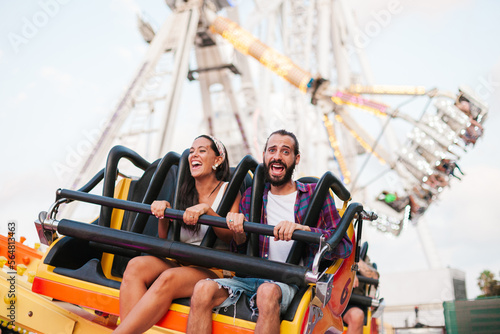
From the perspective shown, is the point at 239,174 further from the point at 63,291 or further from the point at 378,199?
the point at 378,199

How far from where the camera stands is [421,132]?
36.3 ft

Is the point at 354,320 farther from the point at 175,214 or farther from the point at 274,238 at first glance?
the point at 175,214

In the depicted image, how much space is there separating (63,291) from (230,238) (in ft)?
2.32

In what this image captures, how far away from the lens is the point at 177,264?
1.91 metres

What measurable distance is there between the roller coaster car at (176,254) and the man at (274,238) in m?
0.04

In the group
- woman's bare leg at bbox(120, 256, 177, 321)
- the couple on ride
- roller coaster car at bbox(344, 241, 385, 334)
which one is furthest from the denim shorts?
roller coaster car at bbox(344, 241, 385, 334)

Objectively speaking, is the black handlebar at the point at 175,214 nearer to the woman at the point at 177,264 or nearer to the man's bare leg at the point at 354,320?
the woman at the point at 177,264

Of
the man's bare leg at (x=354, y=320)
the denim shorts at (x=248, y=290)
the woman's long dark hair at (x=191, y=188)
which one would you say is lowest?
the denim shorts at (x=248, y=290)

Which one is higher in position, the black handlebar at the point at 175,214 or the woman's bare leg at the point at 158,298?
the black handlebar at the point at 175,214

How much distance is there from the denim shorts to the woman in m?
0.16

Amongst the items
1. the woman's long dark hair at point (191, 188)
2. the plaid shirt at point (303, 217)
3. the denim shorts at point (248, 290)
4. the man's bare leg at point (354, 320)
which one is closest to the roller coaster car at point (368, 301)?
the man's bare leg at point (354, 320)

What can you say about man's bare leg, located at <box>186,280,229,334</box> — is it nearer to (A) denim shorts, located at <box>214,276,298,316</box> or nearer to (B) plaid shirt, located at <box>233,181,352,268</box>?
(A) denim shorts, located at <box>214,276,298,316</box>

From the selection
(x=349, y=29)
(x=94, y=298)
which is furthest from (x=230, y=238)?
(x=349, y=29)

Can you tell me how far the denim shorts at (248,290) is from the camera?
151 centimetres
